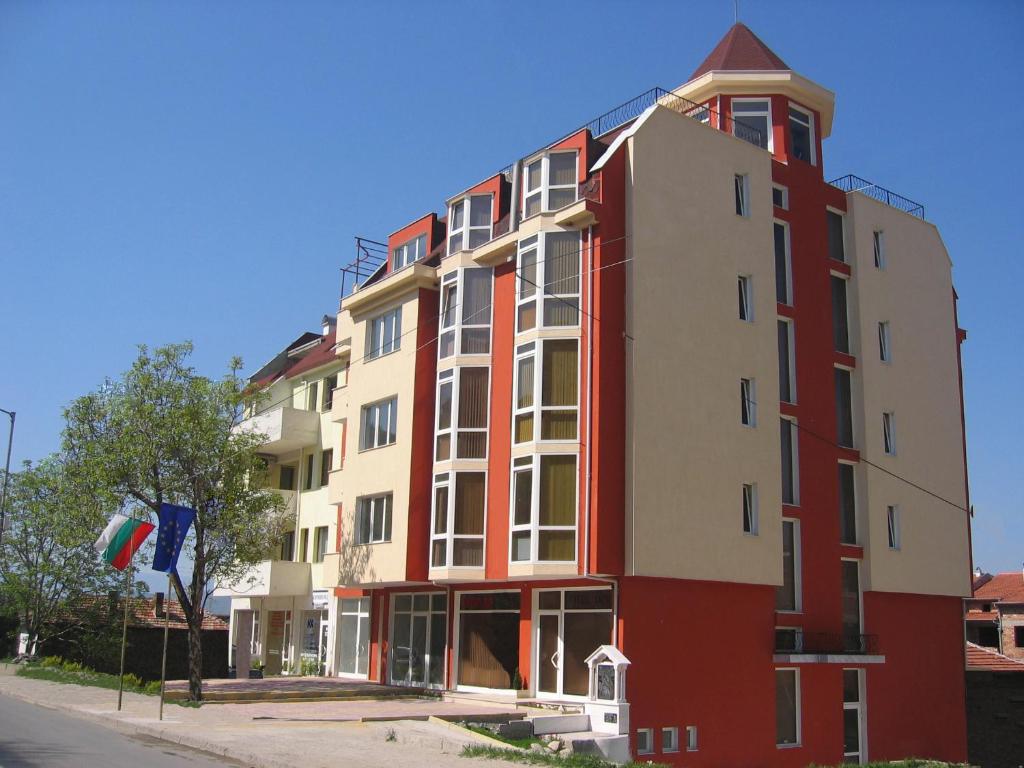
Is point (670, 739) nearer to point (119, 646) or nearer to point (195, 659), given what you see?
point (195, 659)

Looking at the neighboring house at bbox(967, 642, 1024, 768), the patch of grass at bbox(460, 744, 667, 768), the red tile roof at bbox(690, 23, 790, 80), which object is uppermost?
the red tile roof at bbox(690, 23, 790, 80)

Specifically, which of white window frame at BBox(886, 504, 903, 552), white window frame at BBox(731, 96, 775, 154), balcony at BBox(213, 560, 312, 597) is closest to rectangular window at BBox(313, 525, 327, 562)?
balcony at BBox(213, 560, 312, 597)

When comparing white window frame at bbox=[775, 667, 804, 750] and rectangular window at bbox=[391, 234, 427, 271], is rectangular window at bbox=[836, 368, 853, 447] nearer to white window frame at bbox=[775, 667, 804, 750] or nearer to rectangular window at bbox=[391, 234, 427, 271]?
white window frame at bbox=[775, 667, 804, 750]

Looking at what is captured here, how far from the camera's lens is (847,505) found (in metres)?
29.9

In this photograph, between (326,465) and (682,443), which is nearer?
(682,443)

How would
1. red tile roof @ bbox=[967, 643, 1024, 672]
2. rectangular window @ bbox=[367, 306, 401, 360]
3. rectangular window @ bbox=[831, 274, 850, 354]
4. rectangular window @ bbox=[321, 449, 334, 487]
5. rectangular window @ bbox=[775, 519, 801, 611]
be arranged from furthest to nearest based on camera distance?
rectangular window @ bbox=[321, 449, 334, 487] → red tile roof @ bbox=[967, 643, 1024, 672] → rectangular window @ bbox=[367, 306, 401, 360] → rectangular window @ bbox=[831, 274, 850, 354] → rectangular window @ bbox=[775, 519, 801, 611]

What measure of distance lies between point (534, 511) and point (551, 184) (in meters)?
8.61

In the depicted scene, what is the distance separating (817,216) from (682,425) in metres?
9.37

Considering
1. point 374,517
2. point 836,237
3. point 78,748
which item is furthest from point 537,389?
point 78,748

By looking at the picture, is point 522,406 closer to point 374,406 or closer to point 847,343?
point 374,406

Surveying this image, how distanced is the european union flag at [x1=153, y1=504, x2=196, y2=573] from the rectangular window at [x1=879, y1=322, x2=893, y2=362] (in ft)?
67.8

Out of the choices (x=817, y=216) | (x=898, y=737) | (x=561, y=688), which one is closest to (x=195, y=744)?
(x=561, y=688)

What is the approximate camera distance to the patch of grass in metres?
15.9

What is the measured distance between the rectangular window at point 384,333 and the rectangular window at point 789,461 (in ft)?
37.5
